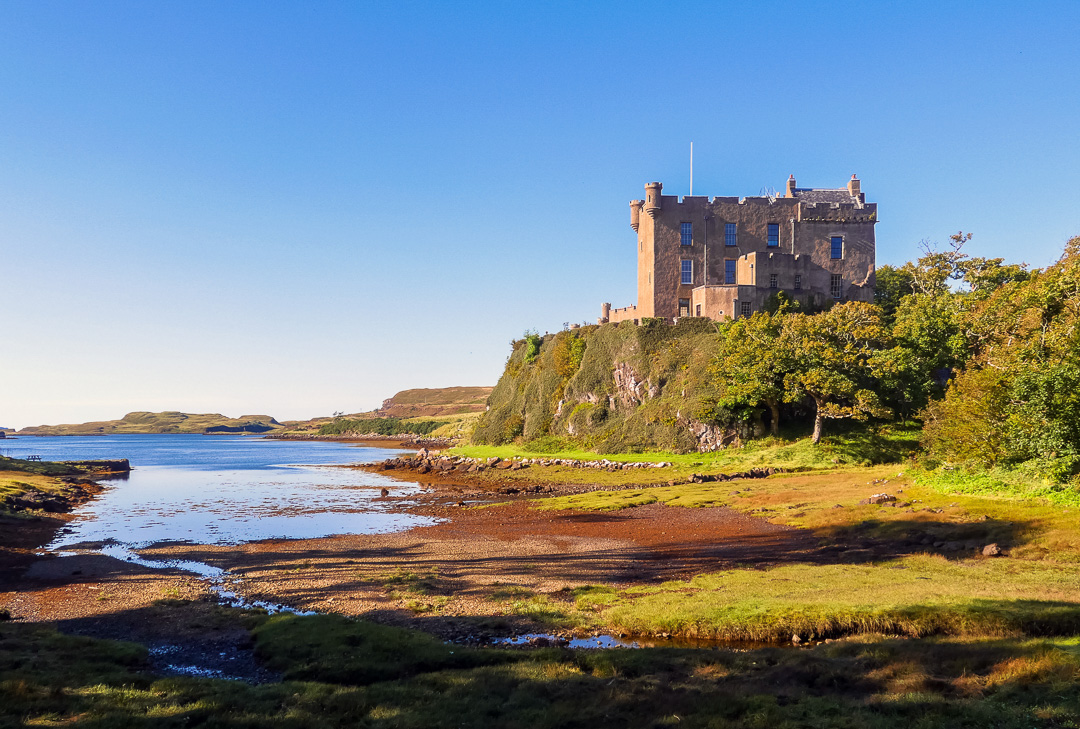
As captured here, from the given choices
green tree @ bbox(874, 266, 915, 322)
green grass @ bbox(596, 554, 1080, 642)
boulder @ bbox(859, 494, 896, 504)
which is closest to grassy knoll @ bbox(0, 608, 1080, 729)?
green grass @ bbox(596, 554, 1080, 642)

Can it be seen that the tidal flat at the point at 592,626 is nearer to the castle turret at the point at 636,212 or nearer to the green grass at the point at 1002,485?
the green grass at the point at 1002,485

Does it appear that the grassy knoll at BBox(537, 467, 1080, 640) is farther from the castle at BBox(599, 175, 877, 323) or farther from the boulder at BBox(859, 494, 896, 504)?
the castle at BBox(599, 175, 877, 323)

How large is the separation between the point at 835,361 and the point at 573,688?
151ft

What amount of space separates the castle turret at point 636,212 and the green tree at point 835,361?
25.8 m

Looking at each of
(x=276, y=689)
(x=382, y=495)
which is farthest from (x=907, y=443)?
(x=276, y=689)

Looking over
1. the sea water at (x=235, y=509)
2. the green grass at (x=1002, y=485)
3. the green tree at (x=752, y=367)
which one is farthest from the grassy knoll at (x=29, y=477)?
the green grass at (x=1002, y=485)

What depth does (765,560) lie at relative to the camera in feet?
77.8

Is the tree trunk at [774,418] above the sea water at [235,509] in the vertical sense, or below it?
above

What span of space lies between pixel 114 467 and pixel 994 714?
9719 cm

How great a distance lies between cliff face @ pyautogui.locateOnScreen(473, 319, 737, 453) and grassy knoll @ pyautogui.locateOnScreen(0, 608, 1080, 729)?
151 feet

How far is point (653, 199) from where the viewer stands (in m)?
73.3

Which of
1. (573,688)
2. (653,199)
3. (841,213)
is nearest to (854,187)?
(841,213)

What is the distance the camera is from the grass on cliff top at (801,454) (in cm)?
4888

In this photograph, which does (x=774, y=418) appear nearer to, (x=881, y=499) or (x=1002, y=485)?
(x=881, y=499)
